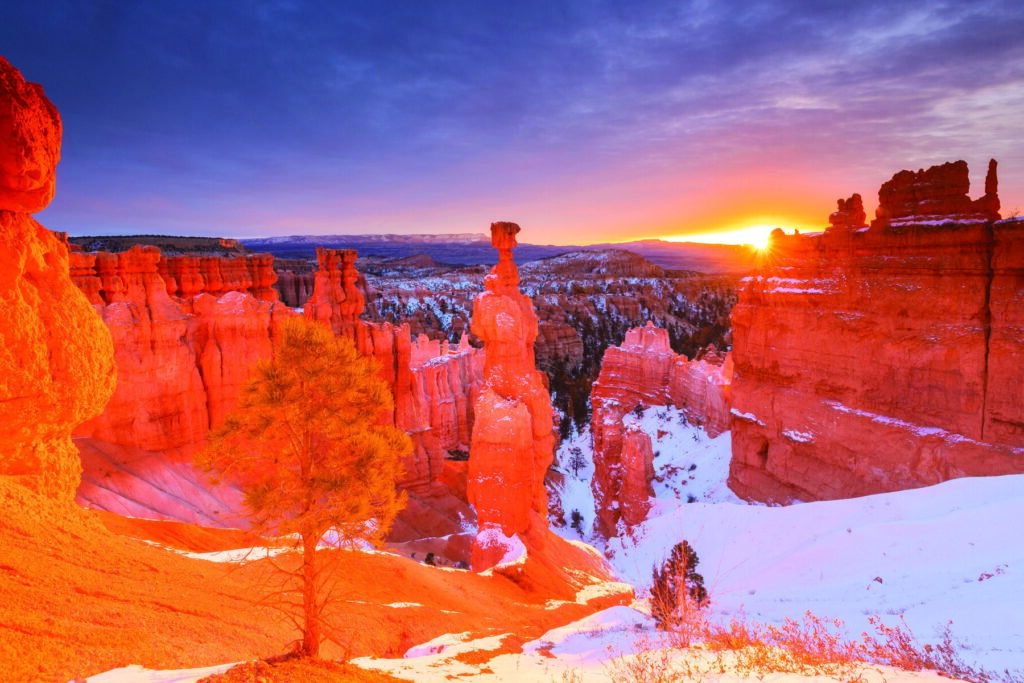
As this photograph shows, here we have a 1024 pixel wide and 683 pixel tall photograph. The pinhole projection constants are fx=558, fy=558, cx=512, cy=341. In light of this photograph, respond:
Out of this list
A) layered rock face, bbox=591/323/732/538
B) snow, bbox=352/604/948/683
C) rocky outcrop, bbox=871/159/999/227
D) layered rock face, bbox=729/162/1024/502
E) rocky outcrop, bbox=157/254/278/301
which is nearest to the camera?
snow, bbox=352/604/948/683

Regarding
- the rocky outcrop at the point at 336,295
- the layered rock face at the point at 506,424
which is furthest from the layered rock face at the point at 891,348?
the rocky outcrop at the point at 336,295

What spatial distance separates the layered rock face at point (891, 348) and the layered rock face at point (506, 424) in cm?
1137

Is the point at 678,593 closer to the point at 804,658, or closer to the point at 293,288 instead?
the point at 804,658

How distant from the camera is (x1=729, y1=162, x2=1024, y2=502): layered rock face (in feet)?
53.7

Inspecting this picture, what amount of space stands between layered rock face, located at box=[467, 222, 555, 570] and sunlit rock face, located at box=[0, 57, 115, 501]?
999 centimetres

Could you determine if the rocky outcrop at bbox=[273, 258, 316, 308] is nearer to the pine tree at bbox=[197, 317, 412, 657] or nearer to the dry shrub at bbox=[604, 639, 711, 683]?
the pine tree at bbox=[197, 317, 412, 657]

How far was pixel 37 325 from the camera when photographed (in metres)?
4.35

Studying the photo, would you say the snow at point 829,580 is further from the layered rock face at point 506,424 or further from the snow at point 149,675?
the layered rock face at point 506,424

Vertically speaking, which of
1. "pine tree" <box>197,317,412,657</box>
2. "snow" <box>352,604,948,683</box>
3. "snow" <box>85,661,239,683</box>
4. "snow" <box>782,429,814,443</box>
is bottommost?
"snow" <box>782,429,814,443</box>

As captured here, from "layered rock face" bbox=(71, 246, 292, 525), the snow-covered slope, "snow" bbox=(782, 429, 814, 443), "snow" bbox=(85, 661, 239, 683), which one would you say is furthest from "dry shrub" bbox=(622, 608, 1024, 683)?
"snow" bbox=(782, 429, 814, 443)

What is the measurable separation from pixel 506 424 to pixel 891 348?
1336 cm

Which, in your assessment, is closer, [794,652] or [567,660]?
[794,652]

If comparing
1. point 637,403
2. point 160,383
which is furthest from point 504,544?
point 637,403

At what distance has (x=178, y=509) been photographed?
1201 cm
